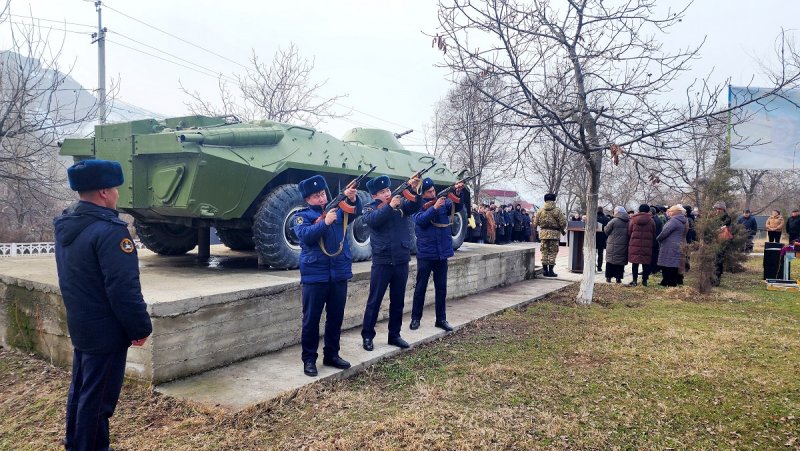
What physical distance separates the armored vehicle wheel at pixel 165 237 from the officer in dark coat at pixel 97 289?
204 inches

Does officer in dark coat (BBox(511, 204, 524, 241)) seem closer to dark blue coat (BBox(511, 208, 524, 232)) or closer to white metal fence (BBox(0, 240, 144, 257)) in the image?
dark blue coat (BBox(511, 208, 524, 232))

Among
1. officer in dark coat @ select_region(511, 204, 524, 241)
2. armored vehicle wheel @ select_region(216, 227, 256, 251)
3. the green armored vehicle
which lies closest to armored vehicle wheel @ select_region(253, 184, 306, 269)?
Answer: the green armored vehicle

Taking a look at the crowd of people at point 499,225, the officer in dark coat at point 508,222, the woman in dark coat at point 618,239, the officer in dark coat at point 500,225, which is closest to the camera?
the woman in dark coat at point 618,239

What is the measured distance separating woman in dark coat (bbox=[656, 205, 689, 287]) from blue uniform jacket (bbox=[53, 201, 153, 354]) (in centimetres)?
980

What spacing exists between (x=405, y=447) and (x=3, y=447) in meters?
2.63

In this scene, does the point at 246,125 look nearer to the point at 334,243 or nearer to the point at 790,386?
the point at 334,243

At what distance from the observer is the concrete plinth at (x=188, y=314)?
14.5ft

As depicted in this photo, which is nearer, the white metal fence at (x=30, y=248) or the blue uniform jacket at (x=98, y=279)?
the blue uniform jacket at (x=98, y=279)

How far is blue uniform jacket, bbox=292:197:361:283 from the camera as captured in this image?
461 cm

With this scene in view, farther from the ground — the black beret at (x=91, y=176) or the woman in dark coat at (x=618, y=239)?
the black beret at (x=91, y=176)

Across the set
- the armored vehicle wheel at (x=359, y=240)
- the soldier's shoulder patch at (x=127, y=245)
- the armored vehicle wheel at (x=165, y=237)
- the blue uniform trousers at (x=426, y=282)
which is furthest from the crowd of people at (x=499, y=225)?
the soldier's shoulder patch at (x=127, y=245)

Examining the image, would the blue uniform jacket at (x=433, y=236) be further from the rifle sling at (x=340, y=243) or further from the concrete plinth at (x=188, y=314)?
the rifle sling at (x=340, y=243)

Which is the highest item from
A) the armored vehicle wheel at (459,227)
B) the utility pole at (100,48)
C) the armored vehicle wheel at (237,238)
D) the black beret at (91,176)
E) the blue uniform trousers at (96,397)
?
the utility pole at (100,48)

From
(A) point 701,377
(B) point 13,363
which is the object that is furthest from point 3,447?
(A) point 701,377
